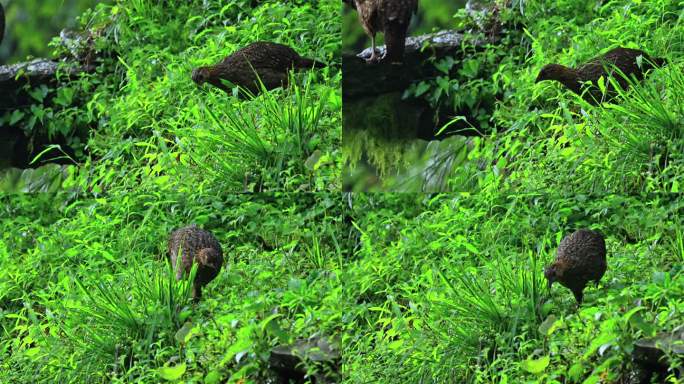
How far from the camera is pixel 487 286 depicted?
5.42 m

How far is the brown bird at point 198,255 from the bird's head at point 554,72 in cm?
162

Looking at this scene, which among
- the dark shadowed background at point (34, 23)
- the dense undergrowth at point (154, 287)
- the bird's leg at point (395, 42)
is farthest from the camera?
the dark shadowed background at point (34, 23)

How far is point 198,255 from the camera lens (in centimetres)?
559

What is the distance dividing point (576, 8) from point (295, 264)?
1.75m

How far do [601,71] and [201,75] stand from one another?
1.79 meters

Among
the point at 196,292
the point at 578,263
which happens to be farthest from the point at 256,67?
the point at 578,263

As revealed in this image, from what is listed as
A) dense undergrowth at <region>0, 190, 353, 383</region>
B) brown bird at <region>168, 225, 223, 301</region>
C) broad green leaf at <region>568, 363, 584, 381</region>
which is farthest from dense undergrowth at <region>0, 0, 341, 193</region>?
broad green leaf at <region>568, 363, 584, 381</region>

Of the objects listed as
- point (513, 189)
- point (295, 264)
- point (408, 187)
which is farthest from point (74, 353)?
point (513, 189)

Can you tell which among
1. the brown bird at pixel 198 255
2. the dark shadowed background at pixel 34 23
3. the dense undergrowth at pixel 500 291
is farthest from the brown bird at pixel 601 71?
the dark shadowed background at pixel 34 23

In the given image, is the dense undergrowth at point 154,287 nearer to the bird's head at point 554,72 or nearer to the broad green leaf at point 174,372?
the broad green leaf at point 174,372

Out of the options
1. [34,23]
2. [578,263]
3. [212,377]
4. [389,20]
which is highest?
[34,23]

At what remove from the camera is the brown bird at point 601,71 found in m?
5.55

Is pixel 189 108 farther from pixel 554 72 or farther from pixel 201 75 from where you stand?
pixel 554 72

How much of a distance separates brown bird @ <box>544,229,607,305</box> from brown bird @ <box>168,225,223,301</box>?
1442 millimetres
